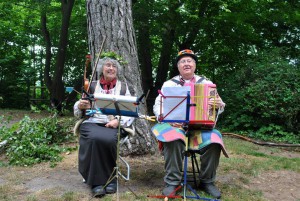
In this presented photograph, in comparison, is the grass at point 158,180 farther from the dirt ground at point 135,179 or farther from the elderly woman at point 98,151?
the elderly woman at point 98,151

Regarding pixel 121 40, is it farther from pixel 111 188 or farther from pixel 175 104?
pixel 111 188

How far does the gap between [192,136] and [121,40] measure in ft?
6.48

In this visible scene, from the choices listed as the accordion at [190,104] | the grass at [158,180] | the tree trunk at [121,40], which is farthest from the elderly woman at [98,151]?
the tree trunk at [121,40]

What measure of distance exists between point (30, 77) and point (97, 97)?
13.8 metres

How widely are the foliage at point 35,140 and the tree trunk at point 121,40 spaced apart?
47.6 inches

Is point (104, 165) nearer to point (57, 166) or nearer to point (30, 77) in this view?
point (57, 166)

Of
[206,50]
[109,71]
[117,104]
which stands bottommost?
[117,104]

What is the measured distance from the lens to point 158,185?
4039mm

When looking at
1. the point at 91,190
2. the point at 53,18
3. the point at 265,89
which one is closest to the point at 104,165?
the point at 91,190

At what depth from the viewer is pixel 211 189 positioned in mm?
3744

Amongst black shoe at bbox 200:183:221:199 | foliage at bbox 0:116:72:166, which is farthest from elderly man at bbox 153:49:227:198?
foliage at bbox 0:116:72:166

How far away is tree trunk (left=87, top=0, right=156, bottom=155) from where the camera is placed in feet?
16.3

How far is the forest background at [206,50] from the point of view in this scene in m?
8.40

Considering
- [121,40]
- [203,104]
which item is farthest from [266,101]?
[203,104]
